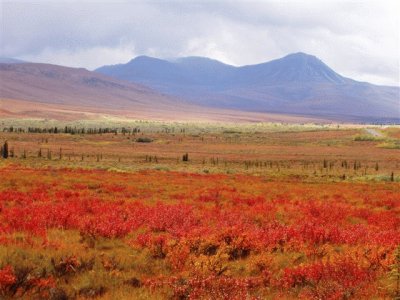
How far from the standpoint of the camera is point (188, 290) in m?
7.52

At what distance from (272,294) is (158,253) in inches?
116

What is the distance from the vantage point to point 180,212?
46.8 feet

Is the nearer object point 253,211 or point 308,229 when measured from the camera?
point 308,229

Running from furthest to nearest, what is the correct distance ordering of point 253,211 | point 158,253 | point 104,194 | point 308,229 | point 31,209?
point 104,194 < point 253,211 < point 31,209 < point 308,229 < point 158,253

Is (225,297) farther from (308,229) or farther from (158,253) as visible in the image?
(308,229)

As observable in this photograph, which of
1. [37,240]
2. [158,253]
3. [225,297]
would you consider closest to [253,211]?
[158,253]

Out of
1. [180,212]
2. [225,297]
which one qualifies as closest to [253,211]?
[180,212]

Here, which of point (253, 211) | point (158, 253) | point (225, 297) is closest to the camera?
point (225, 297)

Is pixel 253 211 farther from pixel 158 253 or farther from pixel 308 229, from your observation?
pixel 158 253

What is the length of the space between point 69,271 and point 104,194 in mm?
11728

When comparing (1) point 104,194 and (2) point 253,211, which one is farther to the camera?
(1) point 104,194

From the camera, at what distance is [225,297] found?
7078 mm

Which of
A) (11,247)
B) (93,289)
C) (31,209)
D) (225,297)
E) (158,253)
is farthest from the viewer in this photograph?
(31,209)

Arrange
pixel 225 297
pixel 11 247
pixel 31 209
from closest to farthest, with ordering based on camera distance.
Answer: pixel 225 297 → pixel 11 247 → pixel 31 209
